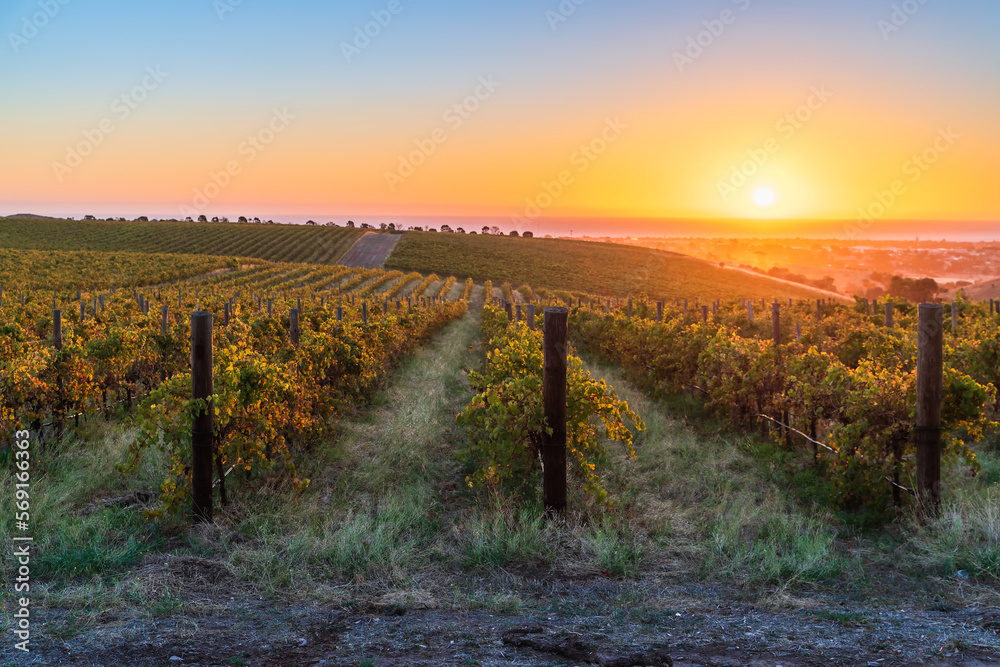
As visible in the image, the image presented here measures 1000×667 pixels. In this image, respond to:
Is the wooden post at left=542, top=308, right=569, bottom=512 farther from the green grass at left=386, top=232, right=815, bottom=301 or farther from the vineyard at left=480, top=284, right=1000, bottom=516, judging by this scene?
the green grass at left=386, top=232, right=815, bottom=301

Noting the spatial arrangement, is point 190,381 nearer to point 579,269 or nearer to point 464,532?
point 464,532

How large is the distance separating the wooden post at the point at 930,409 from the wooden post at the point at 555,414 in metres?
3.25

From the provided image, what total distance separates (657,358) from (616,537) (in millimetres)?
7584

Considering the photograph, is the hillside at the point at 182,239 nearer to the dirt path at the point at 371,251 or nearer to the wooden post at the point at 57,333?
the dirt path at the point at 371,251

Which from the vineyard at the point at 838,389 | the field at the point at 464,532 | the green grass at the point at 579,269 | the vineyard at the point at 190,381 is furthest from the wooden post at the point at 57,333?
the green grass at the point at 579,269

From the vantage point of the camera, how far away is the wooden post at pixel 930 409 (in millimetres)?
5742

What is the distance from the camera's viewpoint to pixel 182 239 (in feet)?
298

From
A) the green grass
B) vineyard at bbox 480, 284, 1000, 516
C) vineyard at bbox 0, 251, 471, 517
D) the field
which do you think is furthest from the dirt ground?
the green grass

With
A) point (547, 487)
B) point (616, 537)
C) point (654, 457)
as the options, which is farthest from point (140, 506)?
point (654, 457)

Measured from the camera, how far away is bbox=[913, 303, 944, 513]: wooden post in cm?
574

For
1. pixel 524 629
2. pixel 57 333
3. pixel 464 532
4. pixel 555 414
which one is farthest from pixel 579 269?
pixel 524 629

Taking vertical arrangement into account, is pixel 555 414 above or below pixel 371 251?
below

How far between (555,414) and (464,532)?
4.33ft

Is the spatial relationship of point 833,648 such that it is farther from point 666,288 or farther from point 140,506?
point 666,288
